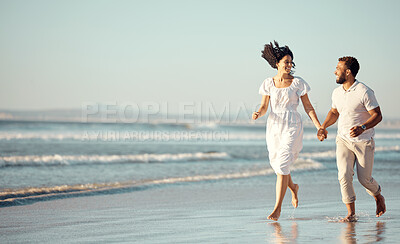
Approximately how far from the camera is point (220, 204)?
7.56 m

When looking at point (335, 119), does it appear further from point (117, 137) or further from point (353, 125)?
point (117, 137)

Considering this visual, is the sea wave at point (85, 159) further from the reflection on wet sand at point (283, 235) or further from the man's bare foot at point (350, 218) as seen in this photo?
the man's bare foot at point (350, 218)

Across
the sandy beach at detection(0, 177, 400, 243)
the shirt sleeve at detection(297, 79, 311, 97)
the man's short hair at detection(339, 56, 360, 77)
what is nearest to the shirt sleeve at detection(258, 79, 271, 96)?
the shirt sleeve at detection(297, 79, 311, 97)

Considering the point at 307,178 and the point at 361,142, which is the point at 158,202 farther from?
the point at 307,178

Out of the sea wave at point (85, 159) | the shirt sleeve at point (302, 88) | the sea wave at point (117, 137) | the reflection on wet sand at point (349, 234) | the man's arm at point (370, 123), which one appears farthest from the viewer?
the sea wave at point (117, 137)

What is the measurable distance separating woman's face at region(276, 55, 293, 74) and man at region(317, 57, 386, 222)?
604 millimetres

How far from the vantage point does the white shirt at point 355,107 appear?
554 centimetres

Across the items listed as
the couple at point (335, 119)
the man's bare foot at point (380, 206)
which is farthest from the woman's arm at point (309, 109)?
the man's bare foot at point (380, 206)

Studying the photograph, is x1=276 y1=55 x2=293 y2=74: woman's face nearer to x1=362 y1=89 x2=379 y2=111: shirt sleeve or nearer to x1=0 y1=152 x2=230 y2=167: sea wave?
x1=362 y1=89 x2=379 y2=111: shirt sleeve

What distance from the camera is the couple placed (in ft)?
18.5

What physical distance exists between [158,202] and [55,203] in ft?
5.04

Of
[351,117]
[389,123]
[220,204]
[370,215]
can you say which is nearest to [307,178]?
[220,204]

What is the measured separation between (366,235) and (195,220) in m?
2.02

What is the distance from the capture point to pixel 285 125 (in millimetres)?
6082
